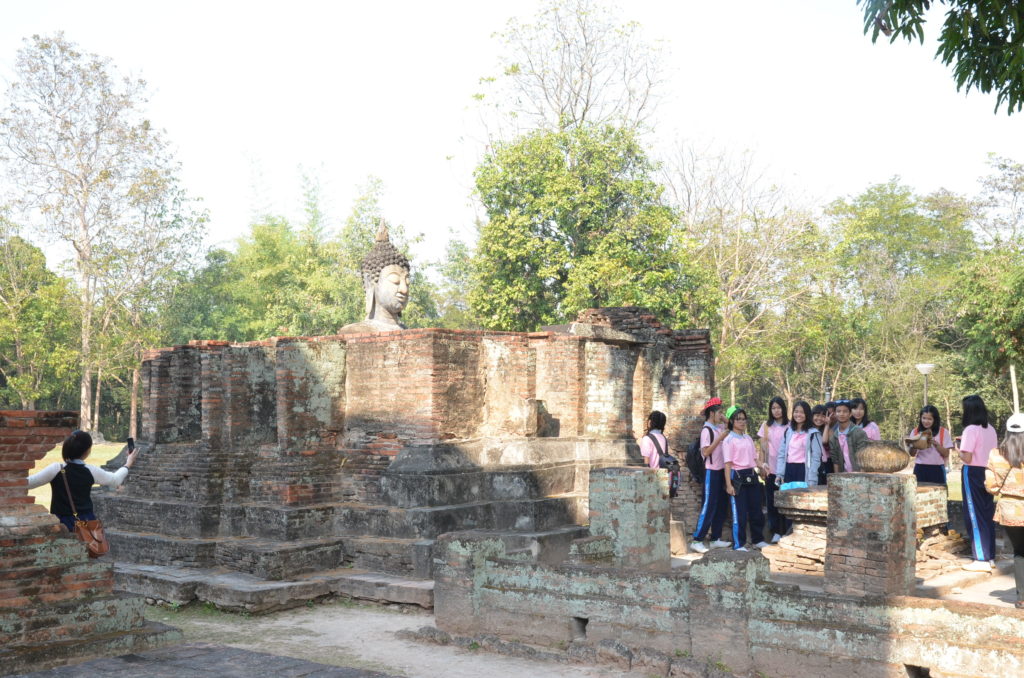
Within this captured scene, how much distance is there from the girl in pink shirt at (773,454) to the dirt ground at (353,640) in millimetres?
4242

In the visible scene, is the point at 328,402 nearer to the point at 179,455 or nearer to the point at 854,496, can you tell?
the point at 179,455

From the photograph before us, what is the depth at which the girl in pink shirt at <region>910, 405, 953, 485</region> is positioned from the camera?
9531mm

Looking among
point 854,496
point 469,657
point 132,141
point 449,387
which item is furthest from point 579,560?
point 132,141

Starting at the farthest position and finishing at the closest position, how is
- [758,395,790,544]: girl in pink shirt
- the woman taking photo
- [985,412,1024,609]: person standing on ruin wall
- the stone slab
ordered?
1. [758,395,790,544]: girl in pink shirt
2. the woman taking photo
3. [985,412,1024,609]: person standing on ruin wall
4. the stone slab

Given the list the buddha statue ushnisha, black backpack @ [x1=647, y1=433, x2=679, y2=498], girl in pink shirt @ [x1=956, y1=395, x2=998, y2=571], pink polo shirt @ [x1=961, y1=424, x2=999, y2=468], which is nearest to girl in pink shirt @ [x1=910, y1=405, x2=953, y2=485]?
girl in pink shirt @ [x1=956, y1=395, x2=998, y2=571]

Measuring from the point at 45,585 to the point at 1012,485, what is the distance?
22.6ft

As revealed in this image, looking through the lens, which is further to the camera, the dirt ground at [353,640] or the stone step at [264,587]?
the stone step at [264,587]

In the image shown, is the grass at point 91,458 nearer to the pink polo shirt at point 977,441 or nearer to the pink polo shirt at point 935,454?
the pink polo shirt at point 935,454

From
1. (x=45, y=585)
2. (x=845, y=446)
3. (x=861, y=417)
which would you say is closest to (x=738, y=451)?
(x=845, y=446)

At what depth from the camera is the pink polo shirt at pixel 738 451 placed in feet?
31.1

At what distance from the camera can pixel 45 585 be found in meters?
6.18

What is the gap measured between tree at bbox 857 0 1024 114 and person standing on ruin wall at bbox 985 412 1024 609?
256cm

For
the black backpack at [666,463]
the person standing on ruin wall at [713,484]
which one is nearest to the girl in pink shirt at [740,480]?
the person standing on ruin wall at [713,484]

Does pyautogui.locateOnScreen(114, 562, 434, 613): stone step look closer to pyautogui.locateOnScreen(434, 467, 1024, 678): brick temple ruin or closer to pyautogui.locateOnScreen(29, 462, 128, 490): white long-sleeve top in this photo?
pyautogui.locateOnScreen(434, 467, 1024, 678): brick temple ruin
